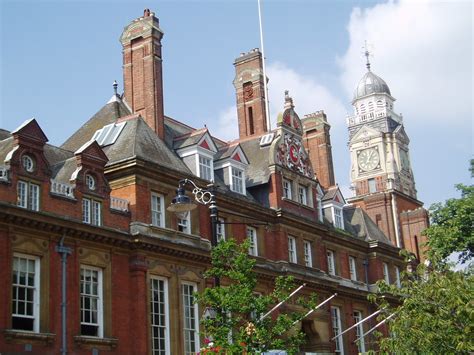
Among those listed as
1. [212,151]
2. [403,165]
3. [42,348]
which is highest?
[403,165]

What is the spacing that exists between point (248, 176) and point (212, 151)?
5.27 meters

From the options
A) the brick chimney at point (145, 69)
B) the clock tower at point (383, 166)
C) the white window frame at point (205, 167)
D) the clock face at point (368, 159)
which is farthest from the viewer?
the clock face at point (368, 159)

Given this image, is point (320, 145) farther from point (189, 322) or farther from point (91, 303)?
point (91, 303)

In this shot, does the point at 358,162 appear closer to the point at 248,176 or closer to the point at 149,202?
the point at 248,176

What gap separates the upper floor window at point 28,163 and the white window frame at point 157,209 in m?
6.43

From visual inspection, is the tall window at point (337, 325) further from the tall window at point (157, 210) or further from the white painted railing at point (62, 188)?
the white painted railing at point (62, 188)

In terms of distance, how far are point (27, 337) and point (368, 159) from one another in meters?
57.5

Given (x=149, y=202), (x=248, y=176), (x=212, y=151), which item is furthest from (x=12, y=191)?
(x=248, y=176)

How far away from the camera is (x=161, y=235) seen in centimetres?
3303

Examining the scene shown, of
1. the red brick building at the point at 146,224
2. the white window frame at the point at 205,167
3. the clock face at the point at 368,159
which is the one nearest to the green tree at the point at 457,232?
the red brick building at the point at 146,224

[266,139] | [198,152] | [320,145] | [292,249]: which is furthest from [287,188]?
[320,145]

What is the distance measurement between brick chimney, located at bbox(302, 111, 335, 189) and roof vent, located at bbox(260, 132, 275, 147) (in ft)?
34.0

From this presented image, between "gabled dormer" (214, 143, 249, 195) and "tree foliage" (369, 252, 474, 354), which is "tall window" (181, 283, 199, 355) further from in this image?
"tree foliage" (369, 252, 474, 354)

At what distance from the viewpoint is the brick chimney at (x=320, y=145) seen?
177 feet
